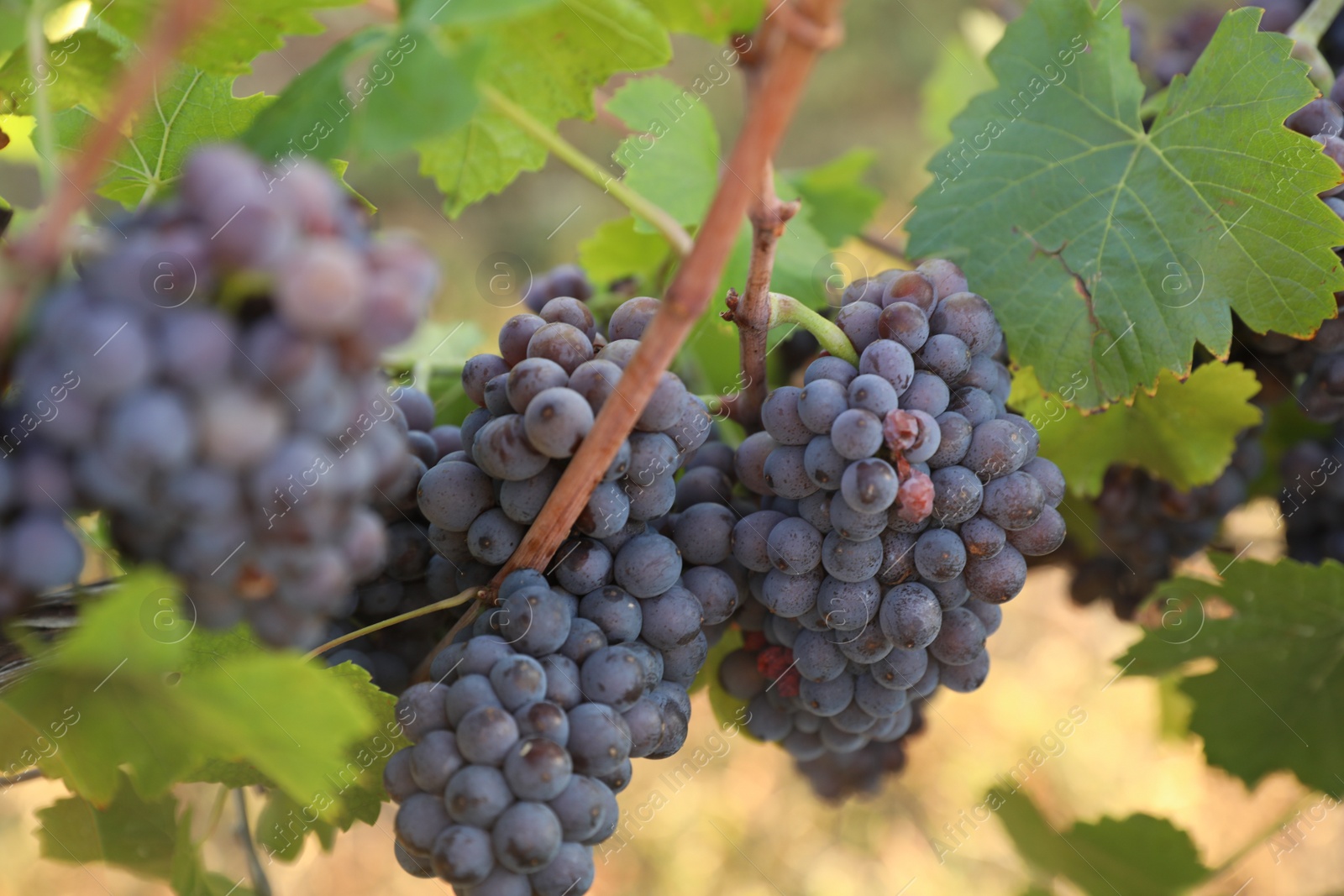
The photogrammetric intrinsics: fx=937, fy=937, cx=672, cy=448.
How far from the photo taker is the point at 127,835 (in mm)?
809

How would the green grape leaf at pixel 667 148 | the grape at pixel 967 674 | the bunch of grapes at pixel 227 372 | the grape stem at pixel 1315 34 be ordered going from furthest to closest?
1. the green grape leaf at pixel 667 148
2. the grape stem at pixel 1315 34
3. the grape at pixel 967 674
4. the bunch of grapes at pixel 227 372

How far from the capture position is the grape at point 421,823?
1.77 ft

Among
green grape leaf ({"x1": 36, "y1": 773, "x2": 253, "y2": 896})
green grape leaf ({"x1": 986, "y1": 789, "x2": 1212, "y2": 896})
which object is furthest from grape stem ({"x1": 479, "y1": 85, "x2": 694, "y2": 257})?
green grape leaf ({"x1": 986, "y1": 789, "x2": 1212, "y2": 896})

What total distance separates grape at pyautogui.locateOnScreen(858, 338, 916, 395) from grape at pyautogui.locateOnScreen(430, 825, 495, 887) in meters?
0.37

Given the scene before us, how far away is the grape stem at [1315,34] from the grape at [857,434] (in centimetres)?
55

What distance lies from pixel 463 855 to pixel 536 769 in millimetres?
61

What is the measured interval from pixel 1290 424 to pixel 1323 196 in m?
0.38

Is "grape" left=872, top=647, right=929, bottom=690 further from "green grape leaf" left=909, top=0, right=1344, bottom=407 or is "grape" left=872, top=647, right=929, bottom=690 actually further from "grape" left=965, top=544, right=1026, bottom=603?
"green grape leaf" left=909, top=0, right=1344, bottom=407

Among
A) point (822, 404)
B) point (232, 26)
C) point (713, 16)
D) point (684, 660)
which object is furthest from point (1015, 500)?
point (232, 26)

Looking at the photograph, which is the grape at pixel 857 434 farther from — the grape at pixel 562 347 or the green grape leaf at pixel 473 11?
the green grape leaf at pixel 473 11

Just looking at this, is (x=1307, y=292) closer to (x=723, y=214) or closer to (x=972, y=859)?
(x=723, y=214)

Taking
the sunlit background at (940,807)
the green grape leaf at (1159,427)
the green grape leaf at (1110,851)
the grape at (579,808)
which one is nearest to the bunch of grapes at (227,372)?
the grape at (579,808)

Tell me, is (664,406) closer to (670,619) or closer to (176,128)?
(670,619)

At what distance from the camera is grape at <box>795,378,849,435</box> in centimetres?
59
